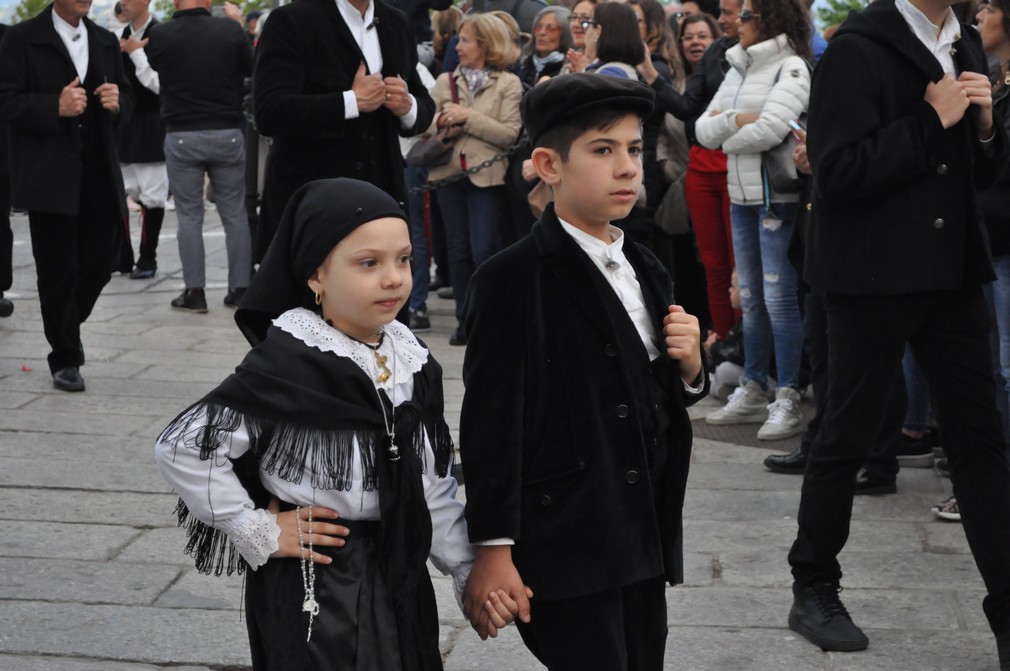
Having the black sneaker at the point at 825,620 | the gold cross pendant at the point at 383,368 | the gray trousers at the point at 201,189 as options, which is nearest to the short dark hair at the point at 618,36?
the gray trousers at the point at 201,189

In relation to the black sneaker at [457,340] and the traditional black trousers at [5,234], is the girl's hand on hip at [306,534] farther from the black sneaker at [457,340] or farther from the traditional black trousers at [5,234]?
the traditional black trousers at [5,234]

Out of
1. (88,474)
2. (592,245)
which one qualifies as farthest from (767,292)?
(592,245)

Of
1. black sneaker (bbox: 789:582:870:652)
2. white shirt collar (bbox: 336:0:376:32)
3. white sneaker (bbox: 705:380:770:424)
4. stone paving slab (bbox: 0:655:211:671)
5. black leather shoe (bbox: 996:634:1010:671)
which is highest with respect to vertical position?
white shirt collar (bbox: 336:0:376:32)

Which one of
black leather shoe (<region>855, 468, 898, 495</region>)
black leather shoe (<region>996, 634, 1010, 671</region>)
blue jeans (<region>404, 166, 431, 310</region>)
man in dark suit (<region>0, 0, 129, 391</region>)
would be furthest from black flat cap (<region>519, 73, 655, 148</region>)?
A: blue jeans (<region>404, 166, 431, 310</region>)

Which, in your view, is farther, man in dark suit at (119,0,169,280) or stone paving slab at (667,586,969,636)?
man in dark suit at (119,0,169,280)

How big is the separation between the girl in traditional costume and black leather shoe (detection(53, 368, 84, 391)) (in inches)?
197

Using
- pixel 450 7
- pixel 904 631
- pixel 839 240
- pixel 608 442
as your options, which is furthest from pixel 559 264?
pixel 450 7

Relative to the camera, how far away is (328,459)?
277 centimetres

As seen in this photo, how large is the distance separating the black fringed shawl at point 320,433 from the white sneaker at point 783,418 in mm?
4125

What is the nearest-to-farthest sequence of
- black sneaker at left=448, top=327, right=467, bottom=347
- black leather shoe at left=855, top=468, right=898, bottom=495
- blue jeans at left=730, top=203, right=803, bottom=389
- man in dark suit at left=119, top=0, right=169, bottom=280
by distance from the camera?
black leather shoe at left=855, top=468, right=898, bottom=495, blue jeans at left=730, top=203, right=803, bottom=389, black sneaker at left=448, top=327, right=467, bottom=347, man in dark suit at left=119, top=0, right=169, bottom=280

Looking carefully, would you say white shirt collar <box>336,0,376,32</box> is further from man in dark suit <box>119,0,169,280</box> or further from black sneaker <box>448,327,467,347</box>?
man in dark suit <box>119,0,169,280</box>

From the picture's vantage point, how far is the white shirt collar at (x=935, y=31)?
13.1 feet

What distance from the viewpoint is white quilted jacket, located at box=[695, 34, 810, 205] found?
655cm

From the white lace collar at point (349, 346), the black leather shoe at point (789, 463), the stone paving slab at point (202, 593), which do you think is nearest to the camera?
the white lace collar at point (349, 346)
